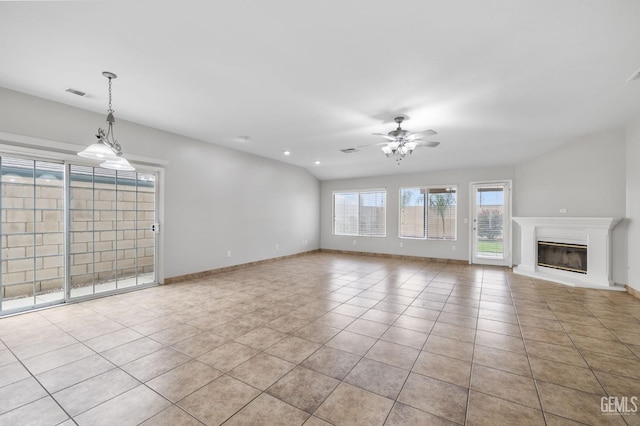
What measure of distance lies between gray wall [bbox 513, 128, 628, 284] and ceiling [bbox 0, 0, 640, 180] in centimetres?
59

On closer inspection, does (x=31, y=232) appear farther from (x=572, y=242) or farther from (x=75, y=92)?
(x=572, y=242)

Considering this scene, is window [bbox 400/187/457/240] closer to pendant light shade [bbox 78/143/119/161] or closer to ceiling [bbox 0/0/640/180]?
ceiling [bbox 0/0/640/180]

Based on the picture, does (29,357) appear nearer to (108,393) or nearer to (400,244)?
(108,393)

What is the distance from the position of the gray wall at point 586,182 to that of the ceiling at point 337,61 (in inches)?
23.1

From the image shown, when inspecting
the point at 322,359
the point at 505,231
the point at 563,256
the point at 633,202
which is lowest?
the point at 322,359

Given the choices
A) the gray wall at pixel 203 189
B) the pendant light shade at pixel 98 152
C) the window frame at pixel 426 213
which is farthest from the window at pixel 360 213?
the pendant light shade at pixel 98 152

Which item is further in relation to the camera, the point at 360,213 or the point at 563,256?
the point at 360,213

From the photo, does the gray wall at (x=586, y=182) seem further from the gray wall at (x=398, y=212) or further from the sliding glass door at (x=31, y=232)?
the sliding glass door at (x=31, y=232)

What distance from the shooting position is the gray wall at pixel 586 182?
4.64 meters

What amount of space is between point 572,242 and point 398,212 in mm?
3912

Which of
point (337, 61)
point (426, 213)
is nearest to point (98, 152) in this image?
point (337, 61)

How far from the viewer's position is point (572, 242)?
527 cm

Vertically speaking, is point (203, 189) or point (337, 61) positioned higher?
point (337, 61)

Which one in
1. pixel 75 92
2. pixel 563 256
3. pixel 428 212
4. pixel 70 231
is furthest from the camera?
pixel 428 212
